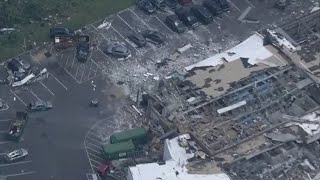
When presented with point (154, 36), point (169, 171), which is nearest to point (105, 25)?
point (154, 36)

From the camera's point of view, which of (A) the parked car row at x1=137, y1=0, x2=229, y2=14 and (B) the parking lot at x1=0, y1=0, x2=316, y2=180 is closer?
(B) the parking lot at x1=0, y1=0, x2=316, y2=180

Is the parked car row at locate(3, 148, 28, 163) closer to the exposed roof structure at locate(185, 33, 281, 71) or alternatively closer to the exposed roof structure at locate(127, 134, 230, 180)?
the exposed roof structure at locate(127, 134, 230, 180)

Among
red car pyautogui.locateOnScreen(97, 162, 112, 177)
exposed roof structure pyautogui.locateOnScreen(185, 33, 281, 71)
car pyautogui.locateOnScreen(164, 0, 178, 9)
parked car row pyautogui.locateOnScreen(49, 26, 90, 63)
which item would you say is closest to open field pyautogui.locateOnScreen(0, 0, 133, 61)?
parked car row pyautogui.locateOnScreen(49, 26, 90, 63)

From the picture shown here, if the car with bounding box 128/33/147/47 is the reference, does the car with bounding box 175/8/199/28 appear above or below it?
above

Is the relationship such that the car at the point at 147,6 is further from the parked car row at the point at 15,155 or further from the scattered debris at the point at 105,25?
the parked car row at the point at 15,155

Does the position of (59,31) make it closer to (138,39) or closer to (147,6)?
(138,39)

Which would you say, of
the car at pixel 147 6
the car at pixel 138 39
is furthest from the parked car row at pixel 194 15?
the car at pixel 138 39
